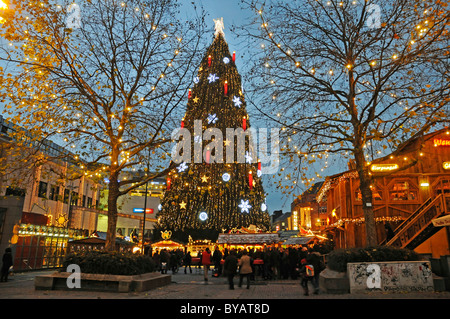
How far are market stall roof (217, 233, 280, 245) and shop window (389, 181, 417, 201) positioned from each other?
27.9 feet

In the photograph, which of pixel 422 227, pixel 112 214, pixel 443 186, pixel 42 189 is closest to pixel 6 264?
pixel 112 214

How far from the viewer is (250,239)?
24.3m

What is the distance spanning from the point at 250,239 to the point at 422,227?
10943 millimetres

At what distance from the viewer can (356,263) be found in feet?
34.3

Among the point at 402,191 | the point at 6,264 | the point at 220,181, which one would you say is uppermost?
the point at 220,181

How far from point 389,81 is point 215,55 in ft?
76.9

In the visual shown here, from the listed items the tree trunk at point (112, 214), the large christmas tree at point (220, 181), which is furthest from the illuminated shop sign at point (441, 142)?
the tree trunk at point (112, 214)

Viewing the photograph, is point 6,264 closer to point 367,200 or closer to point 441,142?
point 367,200

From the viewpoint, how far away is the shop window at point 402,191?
23469 millimetres

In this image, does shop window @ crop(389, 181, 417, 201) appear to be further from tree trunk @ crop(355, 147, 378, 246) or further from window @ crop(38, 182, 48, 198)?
window @ crop(38, 182, 48, 198)

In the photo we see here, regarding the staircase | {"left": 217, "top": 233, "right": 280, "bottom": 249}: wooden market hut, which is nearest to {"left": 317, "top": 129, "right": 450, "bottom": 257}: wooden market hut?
the staircase

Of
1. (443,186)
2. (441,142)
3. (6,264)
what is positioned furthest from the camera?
(441,142)

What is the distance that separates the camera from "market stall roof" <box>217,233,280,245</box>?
23941 millimetres

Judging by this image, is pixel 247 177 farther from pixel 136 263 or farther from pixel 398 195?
pixel 136 263
